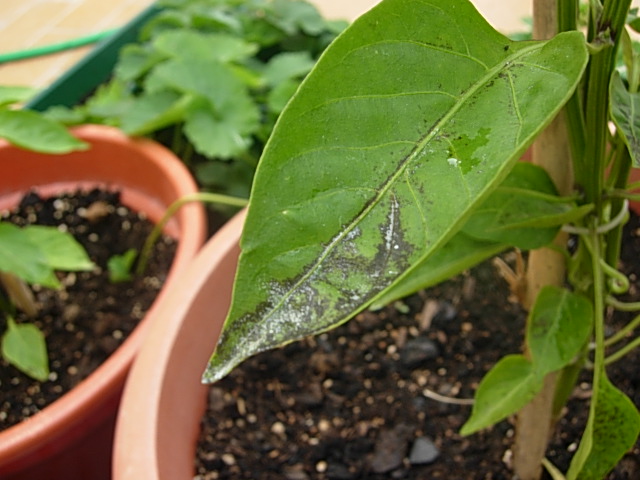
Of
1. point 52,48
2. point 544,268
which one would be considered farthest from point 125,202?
point 52,48

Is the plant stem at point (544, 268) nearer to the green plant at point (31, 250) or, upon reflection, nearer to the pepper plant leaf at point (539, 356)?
the pepper plant leaf at point (539, 356)

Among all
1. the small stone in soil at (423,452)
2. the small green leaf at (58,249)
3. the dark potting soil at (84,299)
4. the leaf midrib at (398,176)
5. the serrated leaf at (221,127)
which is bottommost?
the dark potting soil at (84,299)

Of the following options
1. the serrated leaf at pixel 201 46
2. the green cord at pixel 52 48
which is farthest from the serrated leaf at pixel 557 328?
the green cord at pixel 52 48

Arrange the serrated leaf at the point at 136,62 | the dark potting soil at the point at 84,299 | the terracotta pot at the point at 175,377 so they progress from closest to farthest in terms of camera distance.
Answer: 1. the terracotta pot at the point at 175,377
2. the dark potting soil at the point at 84,299
3. the serrated leaf at the point at 136,62

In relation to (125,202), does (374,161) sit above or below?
above

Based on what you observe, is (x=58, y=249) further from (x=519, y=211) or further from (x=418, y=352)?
(x=519, y=211)

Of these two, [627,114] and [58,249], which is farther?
[58,249]

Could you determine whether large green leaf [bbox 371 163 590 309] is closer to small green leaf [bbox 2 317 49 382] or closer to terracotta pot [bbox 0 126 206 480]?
terracotta pot [bbox 0 126 206 480]
